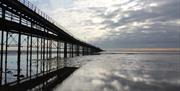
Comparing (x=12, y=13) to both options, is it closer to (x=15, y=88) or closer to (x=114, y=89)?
(x=15, y=88)

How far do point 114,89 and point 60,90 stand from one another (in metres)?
4.39

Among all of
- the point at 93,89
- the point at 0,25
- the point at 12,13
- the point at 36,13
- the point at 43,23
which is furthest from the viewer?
the point at 43,23

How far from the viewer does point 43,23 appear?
129 ft

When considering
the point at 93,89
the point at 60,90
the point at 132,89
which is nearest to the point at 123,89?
the point at 132,89

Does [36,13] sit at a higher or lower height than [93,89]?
higher

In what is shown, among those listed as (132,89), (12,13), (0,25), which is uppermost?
(12,13)

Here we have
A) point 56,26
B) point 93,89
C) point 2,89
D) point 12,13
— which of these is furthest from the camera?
point 56,26

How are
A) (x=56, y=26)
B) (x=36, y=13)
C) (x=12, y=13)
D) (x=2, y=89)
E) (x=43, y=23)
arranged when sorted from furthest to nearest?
1. (x=56, y=26)
2. (x=43, y=23)
3. (x=36, y=13)
4. (x=12, y=13)
5. (x=2, y=89)

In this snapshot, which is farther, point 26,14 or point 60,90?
point 26,14

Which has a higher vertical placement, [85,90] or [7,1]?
[7,1]

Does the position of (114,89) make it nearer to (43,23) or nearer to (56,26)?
(43,23)

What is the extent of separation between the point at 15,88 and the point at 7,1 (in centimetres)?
1006

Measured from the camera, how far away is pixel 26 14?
31.9 meters

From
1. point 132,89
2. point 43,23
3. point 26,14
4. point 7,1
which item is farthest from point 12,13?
point 132,89
